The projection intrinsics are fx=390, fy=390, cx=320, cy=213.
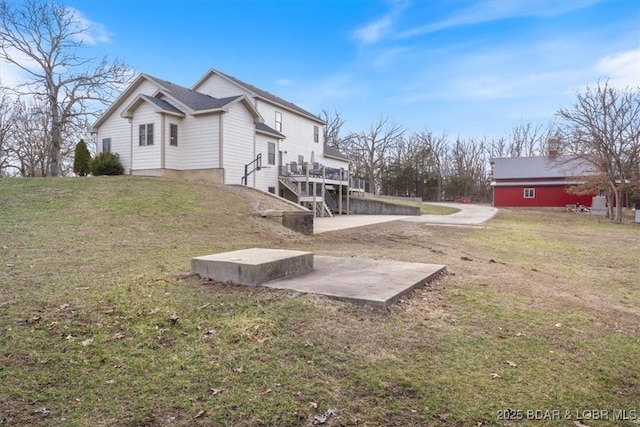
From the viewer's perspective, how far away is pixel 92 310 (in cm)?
394

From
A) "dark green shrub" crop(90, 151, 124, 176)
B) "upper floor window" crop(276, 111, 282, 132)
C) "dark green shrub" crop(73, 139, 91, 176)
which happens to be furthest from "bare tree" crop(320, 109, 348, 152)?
"dark green shrub" crop(90, 151, 124, 176)

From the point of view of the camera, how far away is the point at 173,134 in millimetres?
19141

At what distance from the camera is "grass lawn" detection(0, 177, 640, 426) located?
242cm

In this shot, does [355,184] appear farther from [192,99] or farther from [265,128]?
[192,99]

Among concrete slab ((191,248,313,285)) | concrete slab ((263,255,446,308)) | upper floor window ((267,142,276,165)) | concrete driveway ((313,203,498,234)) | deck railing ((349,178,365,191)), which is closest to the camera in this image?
concrete slab ((263,255,446,308))

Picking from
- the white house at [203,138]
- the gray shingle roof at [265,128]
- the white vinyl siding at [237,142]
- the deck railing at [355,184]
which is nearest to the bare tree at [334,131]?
the deck railing at [355,184]

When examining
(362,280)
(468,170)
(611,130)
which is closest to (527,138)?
(468,170)

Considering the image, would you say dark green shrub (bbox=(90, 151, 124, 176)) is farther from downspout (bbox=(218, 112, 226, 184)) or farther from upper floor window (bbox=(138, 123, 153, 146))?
downspout (bbox=(218, 112, 226, 184))

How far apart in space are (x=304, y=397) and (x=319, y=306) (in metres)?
1.47

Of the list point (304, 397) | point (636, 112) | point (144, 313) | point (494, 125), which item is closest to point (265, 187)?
point (144, 313)

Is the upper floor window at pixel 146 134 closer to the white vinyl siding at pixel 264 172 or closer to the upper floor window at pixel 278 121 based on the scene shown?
the white vinyl siding at pixel 264 172

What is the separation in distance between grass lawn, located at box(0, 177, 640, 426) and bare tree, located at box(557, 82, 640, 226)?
20738 mm

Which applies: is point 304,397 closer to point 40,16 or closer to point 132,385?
point 132,385

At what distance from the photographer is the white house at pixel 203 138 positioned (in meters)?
18.8
